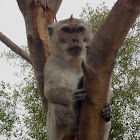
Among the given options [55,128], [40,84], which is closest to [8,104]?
[40,84]

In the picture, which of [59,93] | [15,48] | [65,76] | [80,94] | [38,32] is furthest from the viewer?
[15,48]

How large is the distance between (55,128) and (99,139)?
39.3 inches

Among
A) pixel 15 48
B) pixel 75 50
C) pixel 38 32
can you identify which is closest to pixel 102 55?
pixel 75 50

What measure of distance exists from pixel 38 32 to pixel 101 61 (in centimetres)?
225

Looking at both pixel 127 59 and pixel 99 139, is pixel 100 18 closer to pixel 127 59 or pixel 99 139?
pixel 127 59

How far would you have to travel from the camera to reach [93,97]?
2400 millimetres

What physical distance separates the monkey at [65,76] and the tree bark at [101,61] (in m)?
0.56

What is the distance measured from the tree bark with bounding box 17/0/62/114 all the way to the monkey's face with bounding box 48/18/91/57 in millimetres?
307

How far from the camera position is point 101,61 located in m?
2.31

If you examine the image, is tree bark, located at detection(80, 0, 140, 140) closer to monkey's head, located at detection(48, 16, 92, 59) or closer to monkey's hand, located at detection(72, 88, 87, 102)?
monkey's hand, located at detection(72, 88, 87, 102)

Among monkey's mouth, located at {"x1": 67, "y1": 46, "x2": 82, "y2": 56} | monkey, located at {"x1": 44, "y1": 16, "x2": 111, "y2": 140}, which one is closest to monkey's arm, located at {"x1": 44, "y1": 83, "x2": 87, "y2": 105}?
monkey, located at {"x1": 44, "y1": 16, "x2": 111, "y2": 140}

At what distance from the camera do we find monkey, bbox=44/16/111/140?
11.1ft

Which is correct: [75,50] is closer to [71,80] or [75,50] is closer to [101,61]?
[71,80]

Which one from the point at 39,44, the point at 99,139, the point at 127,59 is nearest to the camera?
the point at 99,139
